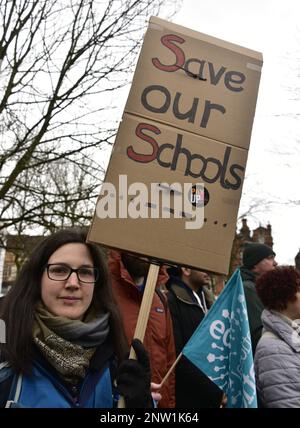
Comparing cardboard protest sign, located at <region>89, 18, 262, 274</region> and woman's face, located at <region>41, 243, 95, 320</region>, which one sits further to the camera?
cardboard protest sign, located at <region>89, 18, 262, 274</region>

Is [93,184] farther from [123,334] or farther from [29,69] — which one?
[123,334]

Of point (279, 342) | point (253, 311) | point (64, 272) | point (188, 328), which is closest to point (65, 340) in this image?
point (64, 272)

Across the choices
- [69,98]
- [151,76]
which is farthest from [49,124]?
[151,76]

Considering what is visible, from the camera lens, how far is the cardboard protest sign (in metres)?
2.16

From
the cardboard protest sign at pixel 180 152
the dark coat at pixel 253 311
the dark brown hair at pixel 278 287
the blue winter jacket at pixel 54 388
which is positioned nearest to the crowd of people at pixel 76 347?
the blue winter jacket at pixel 54 388

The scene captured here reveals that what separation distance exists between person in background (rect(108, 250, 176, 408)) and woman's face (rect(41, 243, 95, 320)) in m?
0.85

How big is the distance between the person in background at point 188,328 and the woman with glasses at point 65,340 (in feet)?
3.33

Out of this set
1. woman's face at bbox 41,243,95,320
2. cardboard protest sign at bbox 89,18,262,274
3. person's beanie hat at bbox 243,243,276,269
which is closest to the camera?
woman's face at bbox 41,243,95,320

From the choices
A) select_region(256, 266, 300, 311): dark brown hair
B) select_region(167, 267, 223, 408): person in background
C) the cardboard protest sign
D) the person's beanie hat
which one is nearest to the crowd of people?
the cardboard protest sign

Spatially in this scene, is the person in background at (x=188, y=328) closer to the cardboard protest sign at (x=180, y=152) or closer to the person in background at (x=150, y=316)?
the person in background at (x=150, y=316)

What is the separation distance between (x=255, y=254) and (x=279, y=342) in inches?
56.0

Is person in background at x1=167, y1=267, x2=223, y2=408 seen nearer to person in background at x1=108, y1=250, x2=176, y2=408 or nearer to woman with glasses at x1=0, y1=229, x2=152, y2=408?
person in background at x1=108, y1=250, x2=176, y2=408

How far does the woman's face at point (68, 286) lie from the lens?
195 centimetres

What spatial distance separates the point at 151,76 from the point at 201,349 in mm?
1365
